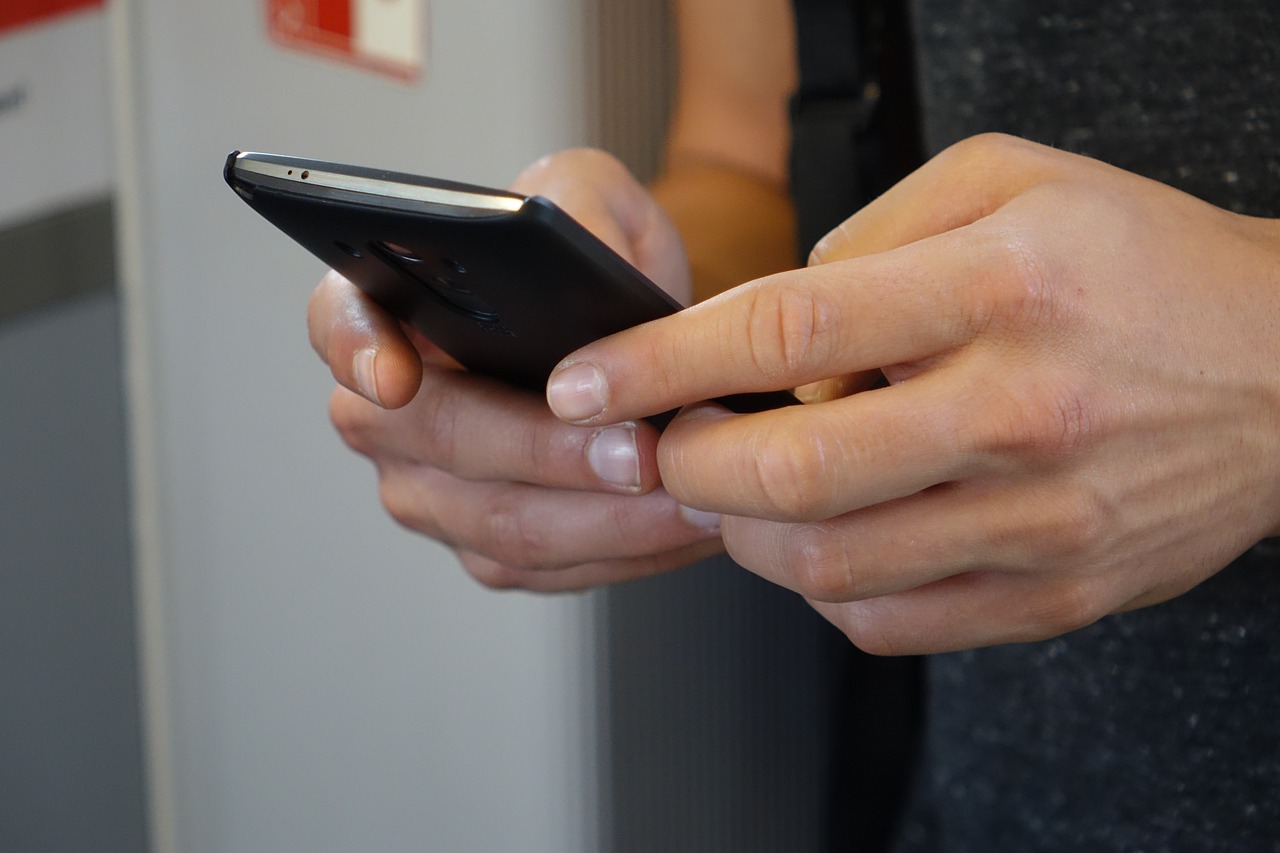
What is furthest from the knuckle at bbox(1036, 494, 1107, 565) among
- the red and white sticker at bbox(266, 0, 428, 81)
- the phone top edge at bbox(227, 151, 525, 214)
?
the red and white sticker at bbox(266, 0, 428, 81)

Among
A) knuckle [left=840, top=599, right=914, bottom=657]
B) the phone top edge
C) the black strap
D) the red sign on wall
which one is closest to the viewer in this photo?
the phone top edge

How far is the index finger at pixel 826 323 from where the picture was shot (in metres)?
0.39

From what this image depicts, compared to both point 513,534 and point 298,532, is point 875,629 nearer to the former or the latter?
point 513,534

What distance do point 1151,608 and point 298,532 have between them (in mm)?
829

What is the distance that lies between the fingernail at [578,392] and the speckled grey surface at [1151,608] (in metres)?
0.34

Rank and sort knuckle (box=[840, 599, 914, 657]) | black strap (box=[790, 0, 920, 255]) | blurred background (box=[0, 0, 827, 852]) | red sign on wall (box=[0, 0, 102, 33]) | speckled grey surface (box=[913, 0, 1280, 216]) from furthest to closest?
red sign on wall (box=[0, 0, 102, 33]), blurred background (box=[0, 0, 827, 852]), black strap (box=[790, 0, 920, 255]), speckled grey surface (box=[913, 0, 1280, 216]), knuckle (box=[840, 599, 914, 657])

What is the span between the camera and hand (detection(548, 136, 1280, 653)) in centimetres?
40

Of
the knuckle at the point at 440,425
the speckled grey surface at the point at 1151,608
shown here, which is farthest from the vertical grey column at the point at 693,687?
the knuckle at the point at 440,425

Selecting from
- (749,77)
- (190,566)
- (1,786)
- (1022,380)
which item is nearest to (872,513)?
(1022,380)

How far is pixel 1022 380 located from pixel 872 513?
8 cm

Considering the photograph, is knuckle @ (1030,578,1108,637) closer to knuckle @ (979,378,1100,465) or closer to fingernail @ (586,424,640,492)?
knuckle @ (979,378,1100,465)

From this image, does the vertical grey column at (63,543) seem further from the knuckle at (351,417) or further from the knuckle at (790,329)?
the knuckle at (790,329)

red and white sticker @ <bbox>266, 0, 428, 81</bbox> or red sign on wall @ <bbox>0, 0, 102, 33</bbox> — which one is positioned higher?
red sign on wall @ <bbox>0, 0, 102, 33</bbox>

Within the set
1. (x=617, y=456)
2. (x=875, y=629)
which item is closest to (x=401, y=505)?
(x=617, y=456)
